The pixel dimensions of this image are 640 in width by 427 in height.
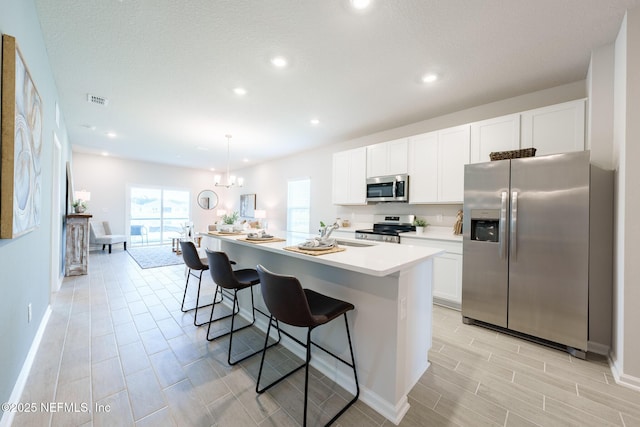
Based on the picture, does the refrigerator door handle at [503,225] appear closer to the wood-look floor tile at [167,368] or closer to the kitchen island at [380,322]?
the kitchen island at [380,322]

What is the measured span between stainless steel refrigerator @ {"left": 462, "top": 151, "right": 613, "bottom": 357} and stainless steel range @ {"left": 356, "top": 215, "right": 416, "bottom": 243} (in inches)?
47.5

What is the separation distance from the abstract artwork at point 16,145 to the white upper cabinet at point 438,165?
3921 mm

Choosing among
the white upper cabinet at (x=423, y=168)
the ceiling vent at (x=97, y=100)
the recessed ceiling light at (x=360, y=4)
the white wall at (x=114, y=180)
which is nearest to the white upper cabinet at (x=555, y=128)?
the white upper cabinet at (x=423, y=168)

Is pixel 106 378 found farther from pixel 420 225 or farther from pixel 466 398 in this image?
pixel 420 225

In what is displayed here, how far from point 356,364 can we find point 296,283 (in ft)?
2.76

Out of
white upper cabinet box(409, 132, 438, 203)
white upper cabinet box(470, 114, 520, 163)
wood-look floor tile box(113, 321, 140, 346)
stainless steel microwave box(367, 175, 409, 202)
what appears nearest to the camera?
wood-look floor tile box(113, 321, 140, 346)

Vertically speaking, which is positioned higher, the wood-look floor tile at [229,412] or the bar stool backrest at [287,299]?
the bar stool backrest at [287,299]

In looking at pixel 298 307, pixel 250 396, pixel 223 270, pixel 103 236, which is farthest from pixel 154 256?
pixel 298 307

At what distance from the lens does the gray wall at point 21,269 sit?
1.36 m

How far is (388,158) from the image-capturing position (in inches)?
158

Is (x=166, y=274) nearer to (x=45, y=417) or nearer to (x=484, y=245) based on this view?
(x=45, y=417)

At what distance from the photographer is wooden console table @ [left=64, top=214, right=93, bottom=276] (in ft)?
14.4

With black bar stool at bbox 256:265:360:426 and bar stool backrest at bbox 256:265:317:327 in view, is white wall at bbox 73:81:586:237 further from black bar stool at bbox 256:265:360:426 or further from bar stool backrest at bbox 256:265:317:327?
bar stool backrest at bbox 256:265:317:327

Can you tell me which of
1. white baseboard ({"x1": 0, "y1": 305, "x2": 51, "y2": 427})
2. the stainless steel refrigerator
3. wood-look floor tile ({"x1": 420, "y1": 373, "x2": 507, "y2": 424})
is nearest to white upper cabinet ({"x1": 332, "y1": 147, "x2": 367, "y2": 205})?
the stainless steel refrigerator
